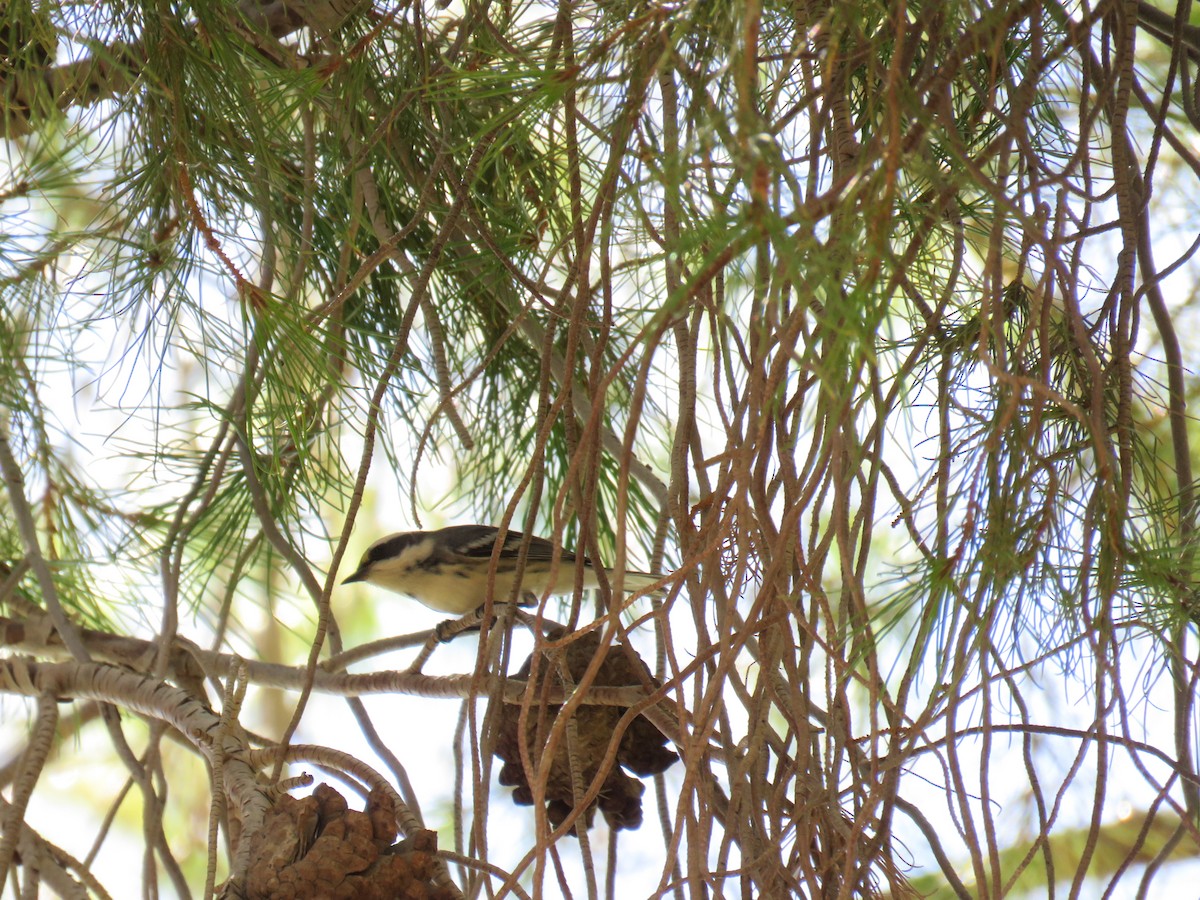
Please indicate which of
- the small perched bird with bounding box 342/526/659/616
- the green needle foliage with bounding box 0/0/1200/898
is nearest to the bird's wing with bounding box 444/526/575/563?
the small perched bird with bounding box 342/526/659/616

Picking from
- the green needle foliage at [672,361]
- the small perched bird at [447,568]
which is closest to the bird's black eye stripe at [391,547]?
the small perched bird at [447,568]

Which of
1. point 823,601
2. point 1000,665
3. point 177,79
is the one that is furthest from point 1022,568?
point 177,79

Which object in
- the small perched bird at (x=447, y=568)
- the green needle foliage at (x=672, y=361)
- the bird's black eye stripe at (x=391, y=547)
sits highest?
the bird's black eye stripe at (x=391, y=547)

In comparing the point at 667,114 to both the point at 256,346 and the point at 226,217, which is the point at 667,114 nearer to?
the point at 256,346

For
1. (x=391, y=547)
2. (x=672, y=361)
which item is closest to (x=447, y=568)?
(x=391, y=547)

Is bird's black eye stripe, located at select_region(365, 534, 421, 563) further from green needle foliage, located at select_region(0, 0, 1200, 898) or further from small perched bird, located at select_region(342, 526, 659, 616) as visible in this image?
green needle foliage, located at select_region(0, 0, 1200, 898)

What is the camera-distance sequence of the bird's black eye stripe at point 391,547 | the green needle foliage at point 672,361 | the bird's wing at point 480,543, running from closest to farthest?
the green needle foliage at point 672,361
the bird's wing at point 480,543
the bird's black eye stripe at point 391,547

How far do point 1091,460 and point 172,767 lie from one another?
3.07m

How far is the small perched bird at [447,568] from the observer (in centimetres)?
262

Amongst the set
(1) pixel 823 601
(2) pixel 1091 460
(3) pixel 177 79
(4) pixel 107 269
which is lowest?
(1) pixel 823 601

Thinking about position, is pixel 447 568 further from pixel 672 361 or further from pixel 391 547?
pixel 672 361

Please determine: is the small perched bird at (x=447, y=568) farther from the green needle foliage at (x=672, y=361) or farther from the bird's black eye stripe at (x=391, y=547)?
the green needle foliage at (x=672, y=361)

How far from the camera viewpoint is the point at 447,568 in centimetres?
266

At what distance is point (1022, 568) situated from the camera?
1008 millimetres
